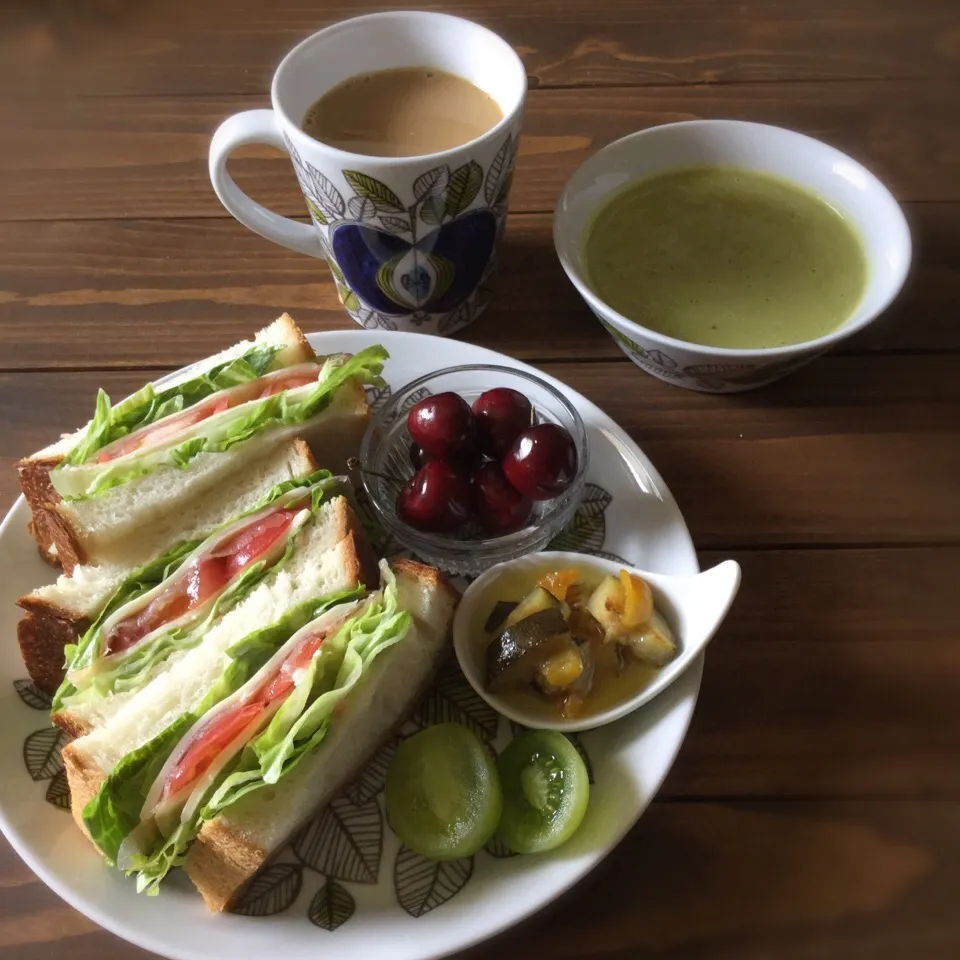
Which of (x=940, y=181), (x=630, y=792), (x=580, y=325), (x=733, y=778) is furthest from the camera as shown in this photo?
(x=940, y=181)

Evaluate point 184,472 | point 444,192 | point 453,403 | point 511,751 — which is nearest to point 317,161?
point 444,192

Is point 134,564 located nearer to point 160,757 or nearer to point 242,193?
point 160,757

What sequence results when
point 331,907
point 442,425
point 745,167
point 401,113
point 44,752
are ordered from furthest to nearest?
point 745,167 → point 401,113 → point 442,425 → point 44,752 → point 331,907

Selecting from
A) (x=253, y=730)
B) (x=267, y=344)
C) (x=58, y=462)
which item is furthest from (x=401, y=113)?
(x=253, y=730)

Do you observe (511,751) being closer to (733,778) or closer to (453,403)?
(733,778)

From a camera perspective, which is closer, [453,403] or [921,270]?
[453,403]

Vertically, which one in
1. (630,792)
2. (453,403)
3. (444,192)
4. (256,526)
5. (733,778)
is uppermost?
(444,192)
